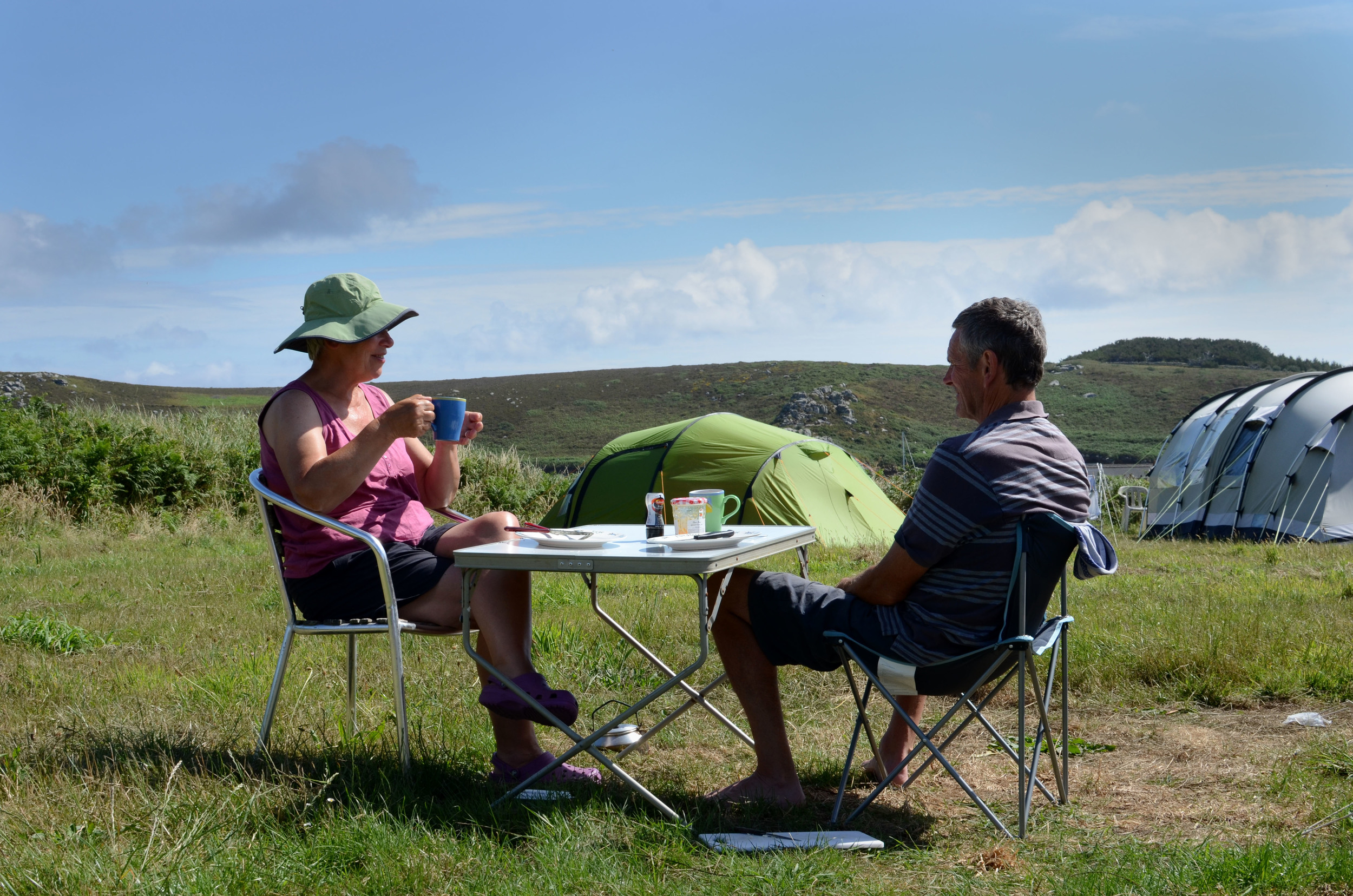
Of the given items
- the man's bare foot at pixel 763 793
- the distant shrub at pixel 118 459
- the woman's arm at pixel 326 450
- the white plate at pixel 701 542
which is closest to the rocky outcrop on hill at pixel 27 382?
the distant shrub at pixel 118 459

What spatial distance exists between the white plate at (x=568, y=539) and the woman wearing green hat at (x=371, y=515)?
0.34 feet

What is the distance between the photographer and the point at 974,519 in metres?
2.46

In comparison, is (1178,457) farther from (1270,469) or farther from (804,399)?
(804,399)

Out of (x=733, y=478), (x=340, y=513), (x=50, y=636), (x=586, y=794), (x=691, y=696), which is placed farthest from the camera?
(x=733, y=478)

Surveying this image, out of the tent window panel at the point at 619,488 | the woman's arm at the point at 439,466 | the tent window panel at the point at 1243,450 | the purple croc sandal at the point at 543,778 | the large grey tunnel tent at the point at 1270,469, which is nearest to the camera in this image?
the purple croc sandal at the point at 543,778

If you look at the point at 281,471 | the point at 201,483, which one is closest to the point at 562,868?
the point at 281,471

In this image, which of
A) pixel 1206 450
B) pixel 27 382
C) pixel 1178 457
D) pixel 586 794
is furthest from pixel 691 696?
pixel 27 382

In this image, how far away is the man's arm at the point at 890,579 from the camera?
2559 mm

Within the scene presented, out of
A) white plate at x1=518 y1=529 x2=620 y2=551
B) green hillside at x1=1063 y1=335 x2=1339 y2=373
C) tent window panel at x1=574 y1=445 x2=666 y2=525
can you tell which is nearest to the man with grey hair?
white plate at x1=518 y1=529 x2=620 y2=551

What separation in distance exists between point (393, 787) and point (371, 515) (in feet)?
2.66

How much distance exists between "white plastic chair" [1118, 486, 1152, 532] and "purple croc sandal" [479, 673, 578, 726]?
1043 cm

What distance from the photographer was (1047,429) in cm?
260

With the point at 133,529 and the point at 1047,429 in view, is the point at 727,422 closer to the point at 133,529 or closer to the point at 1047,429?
the point at 133,529

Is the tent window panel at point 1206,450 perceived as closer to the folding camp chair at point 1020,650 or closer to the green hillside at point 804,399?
the folding camp chair at point 1020,650
